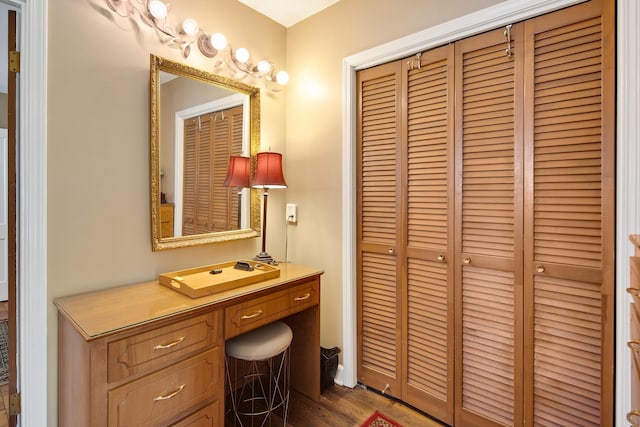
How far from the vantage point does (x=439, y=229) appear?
1.79 metres

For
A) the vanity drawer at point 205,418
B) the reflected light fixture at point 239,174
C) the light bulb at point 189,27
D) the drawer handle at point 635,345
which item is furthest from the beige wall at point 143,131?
the drawer handle at point 635,345

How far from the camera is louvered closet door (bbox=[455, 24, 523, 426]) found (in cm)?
155

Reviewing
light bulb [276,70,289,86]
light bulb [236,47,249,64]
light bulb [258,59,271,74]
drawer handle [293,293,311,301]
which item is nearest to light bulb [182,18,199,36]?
light bulb [236,47,249,64]

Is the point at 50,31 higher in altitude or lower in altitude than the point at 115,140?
higher

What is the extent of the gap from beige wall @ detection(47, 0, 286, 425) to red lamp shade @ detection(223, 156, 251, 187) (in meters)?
0.48

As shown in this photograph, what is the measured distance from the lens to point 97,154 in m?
1.52

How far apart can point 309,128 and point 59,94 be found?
1367 mm

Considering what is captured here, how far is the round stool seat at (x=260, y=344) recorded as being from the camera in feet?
5.15

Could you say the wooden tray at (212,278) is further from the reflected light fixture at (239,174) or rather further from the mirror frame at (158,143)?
the reflected light fixture at (239,174)

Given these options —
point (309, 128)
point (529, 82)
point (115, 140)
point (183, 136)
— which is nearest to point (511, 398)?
point (529, 82)

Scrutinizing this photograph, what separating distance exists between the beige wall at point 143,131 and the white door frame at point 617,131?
68 millimetres

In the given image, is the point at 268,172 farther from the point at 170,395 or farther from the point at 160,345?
the point at 170,395

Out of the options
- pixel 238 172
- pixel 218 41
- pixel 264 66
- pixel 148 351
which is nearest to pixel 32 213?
pixel 148 351

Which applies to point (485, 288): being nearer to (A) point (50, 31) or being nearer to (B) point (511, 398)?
(B) point (511, 398)
